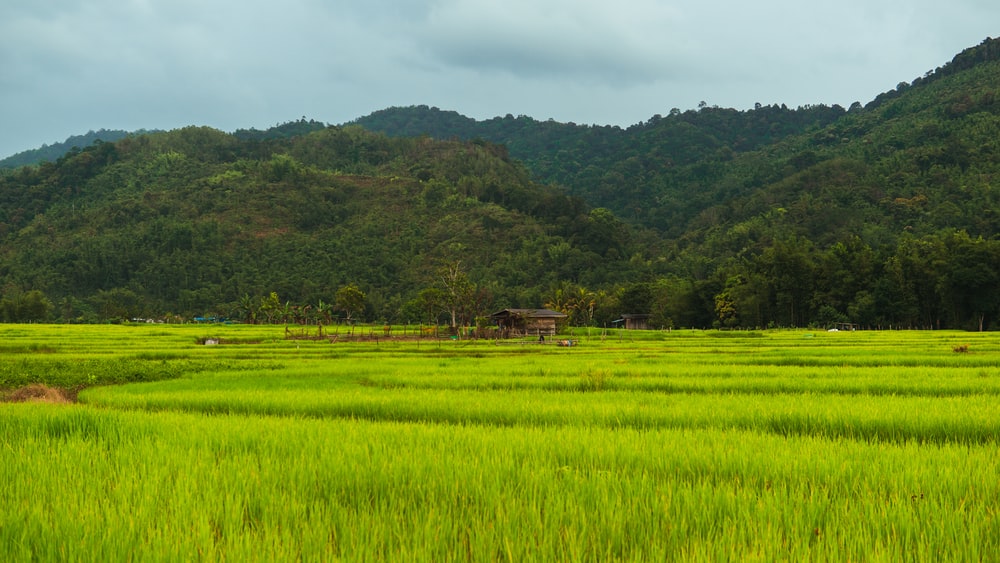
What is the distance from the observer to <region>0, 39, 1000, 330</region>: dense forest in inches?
2650

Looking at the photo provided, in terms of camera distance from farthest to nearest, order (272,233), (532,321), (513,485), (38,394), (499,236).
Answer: (272,233) → (499,236) → (532,321) → (38,394) → (513,485)

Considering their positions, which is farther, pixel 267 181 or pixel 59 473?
pixel 267 181

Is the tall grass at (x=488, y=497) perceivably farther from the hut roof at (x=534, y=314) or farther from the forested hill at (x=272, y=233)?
the forested hill at (x=272, y=233)

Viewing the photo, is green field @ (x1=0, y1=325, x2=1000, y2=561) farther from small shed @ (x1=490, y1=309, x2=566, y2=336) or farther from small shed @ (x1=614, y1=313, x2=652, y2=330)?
small shed @ (x1=614, y1=313, x2=652, y2=330)

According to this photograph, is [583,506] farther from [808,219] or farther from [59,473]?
[808,219]

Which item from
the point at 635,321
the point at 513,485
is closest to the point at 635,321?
the point at 635,321

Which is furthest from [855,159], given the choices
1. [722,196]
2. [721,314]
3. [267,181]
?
[267,181]

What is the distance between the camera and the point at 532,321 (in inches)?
2376

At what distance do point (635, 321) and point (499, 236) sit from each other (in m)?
54.0

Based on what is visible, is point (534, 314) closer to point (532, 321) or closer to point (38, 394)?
point (532, 321)

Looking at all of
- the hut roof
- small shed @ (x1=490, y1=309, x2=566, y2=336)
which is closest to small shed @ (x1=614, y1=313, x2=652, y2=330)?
small shed @ (x1=490, y1=309, x2=566, y2=336)

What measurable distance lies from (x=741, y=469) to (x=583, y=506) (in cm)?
177

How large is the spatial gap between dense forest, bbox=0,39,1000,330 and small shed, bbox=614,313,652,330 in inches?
87.4

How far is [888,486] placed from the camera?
399 cm
